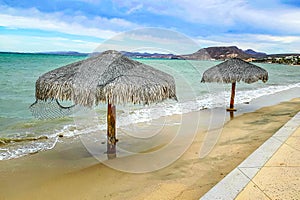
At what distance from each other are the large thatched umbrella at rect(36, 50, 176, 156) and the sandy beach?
1.11 metres

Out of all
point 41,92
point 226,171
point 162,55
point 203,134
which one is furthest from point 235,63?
point 41,92

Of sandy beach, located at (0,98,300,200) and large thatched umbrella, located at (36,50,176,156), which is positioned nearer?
sandy beach, located at (0,98,300,200)

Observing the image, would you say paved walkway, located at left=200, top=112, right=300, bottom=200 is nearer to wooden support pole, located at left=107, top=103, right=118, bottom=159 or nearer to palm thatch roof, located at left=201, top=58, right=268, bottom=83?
wooden support pole, located at left=107, top=103, right=118, bottom=159

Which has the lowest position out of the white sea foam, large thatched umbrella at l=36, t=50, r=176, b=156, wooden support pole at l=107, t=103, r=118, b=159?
the white sea foam

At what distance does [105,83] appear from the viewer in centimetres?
433

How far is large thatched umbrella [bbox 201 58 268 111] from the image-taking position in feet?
29.9

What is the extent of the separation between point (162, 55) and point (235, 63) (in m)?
5.06

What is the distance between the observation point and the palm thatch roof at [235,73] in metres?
9.12

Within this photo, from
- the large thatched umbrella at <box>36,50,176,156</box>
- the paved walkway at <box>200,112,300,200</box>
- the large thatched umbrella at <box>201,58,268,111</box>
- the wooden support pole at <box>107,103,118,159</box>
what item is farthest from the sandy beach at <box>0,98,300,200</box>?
the large thatched umbrella at <box>201,58,268,111</box>

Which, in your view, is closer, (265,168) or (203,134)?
(265,168)

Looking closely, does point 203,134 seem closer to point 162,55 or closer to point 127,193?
point 162,55

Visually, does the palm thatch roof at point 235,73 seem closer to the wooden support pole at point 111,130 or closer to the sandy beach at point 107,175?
the sandy beach at point 107,175

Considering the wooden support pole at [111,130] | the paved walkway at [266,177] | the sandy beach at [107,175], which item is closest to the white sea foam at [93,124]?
the sandy beach at [107,175]

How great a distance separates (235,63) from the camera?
943cm
